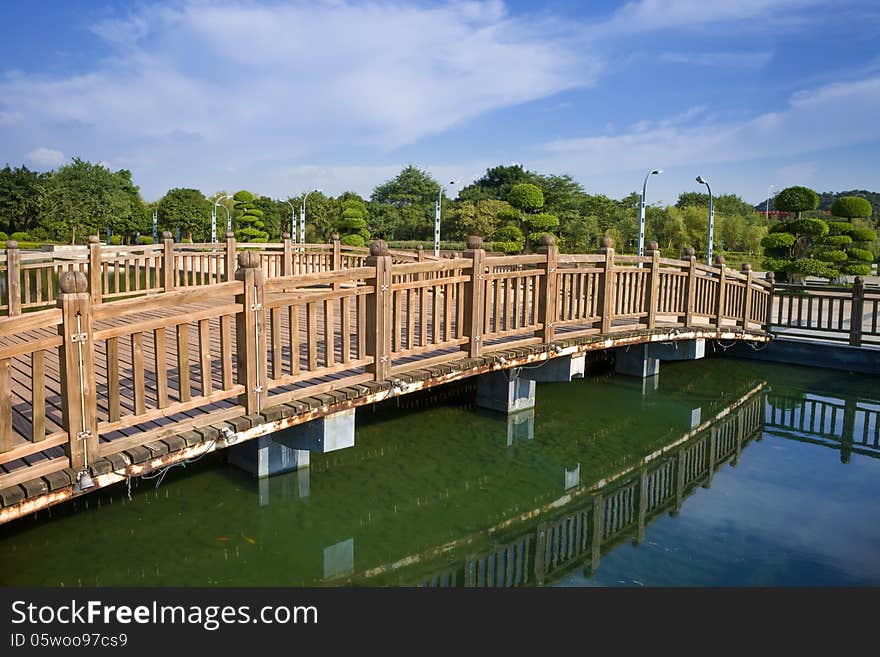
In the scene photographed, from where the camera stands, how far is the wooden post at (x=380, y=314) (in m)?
6.21

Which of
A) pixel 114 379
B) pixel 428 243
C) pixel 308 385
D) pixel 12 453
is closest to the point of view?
pixel 12 453

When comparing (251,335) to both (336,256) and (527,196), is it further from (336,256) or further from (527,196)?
(527,196)

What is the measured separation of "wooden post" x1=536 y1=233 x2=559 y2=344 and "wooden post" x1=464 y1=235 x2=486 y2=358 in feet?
3.21

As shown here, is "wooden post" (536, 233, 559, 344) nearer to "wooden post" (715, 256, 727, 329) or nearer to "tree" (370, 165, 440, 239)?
"wooden post" (715, 256, 727, 329)

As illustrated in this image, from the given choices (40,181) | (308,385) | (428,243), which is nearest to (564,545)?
(308,385)

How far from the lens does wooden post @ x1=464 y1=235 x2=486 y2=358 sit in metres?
7.28

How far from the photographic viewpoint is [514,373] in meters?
8.53

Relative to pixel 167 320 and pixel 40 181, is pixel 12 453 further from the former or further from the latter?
pixel 40 181

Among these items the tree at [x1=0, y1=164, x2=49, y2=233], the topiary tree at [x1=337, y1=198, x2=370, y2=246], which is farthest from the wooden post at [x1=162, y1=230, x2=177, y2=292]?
the tree at [x1=0, y1=164, x2=49, y2=233]

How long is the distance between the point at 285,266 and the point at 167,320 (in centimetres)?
753


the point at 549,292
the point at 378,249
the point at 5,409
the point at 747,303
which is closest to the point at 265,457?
the point at 378,249

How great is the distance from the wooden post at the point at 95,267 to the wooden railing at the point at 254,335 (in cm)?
2

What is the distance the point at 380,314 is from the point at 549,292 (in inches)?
100

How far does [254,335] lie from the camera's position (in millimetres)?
5281
